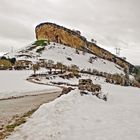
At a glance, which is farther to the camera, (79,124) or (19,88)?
Result: (19,88)

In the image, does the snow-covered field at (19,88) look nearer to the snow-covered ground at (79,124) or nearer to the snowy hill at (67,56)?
the snow-covered ground at (79,124)

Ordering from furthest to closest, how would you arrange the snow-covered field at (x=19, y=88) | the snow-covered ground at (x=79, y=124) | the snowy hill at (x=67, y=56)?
1. the snowy hill at (x=67, y=56)
2. the snow-covered field at (x=19, y=88)
3. the snow-covered ground at (x=79, y=124)

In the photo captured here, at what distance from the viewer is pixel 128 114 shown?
770 inches

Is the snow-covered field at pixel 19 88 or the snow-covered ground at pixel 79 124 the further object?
the snow-covered field at pixel 19 88

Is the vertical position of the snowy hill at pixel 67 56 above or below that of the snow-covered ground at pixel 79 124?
above

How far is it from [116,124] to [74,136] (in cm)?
311

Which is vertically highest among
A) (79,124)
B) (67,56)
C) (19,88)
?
(67,56)

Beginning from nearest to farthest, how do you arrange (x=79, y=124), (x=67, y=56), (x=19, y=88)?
1. (x=79, y=124)
2. (x=19, y=88)
3. (x=67, y=56)

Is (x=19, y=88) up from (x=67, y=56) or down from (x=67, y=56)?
down

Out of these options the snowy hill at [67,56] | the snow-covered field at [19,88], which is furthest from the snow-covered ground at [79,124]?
the snowy hill at [67,56]

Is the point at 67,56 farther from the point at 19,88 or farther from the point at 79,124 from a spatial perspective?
the point at 79,124

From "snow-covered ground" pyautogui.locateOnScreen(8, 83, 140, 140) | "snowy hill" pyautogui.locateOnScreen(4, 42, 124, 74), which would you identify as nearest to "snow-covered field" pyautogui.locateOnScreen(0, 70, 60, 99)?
"snow-covered ground" pyautogui.locateOnScreen(8, 83, 140, 140)

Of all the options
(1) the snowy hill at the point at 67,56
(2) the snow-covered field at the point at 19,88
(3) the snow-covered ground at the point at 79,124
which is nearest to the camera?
(3) the snow-covered ground at the point at 79,124

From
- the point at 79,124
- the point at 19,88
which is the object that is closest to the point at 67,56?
the point at 19,88
